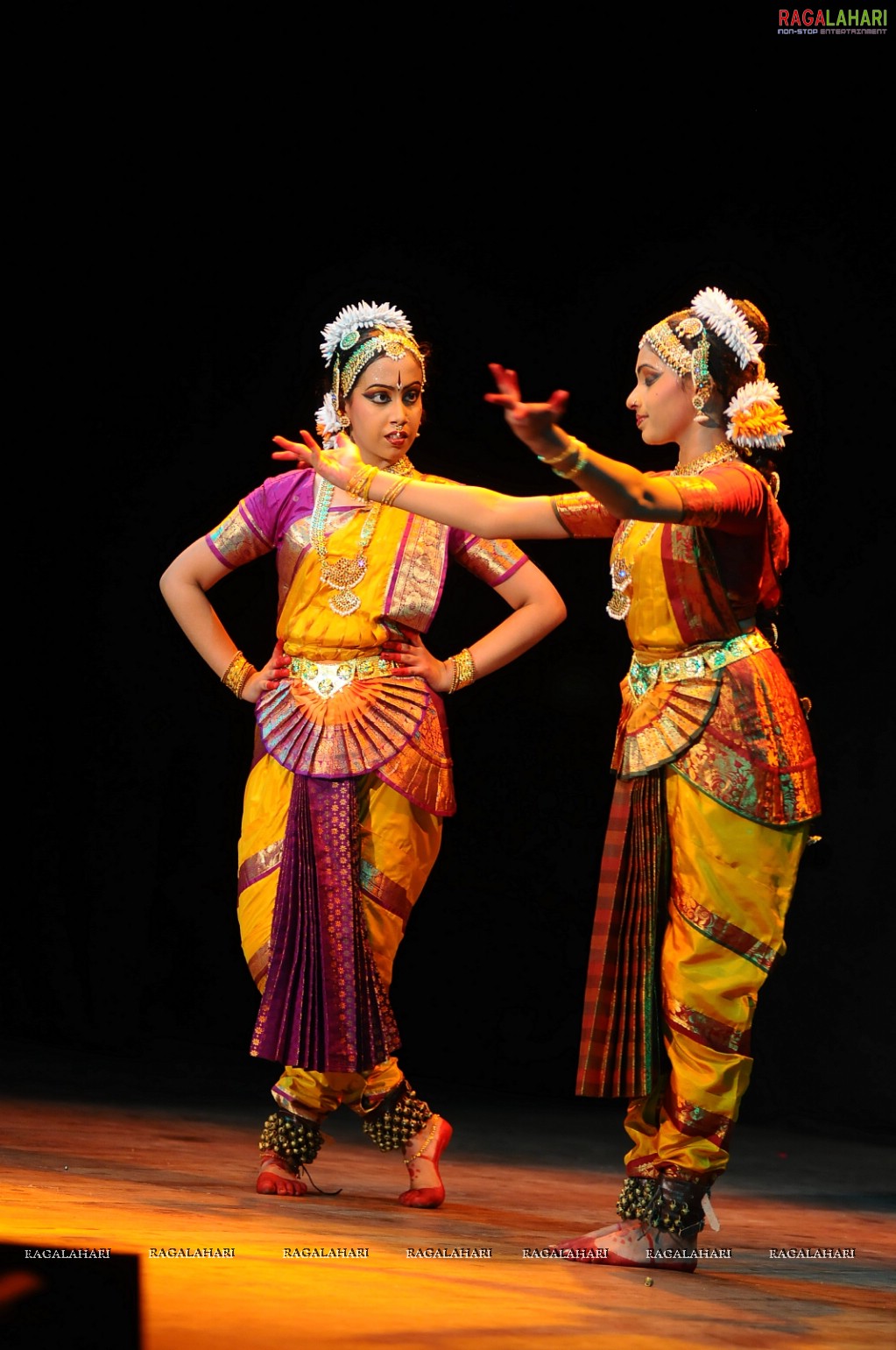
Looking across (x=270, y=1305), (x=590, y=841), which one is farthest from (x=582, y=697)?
(x=270, y=1305)

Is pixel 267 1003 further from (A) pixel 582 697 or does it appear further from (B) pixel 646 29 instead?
(B) pixel 646 29

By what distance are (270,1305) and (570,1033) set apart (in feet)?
9.45

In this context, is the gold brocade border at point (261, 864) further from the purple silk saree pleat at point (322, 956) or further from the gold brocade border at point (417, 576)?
the gold brocade border at point (417, 576)

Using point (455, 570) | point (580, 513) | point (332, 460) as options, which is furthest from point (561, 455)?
point (455, 570)

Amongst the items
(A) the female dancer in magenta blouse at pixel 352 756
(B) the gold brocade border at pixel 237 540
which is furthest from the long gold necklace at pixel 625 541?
(B) the gold brocade border at pixel 237 540

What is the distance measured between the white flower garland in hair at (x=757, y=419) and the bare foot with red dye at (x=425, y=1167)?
145 cm

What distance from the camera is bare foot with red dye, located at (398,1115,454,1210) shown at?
3.35 meters

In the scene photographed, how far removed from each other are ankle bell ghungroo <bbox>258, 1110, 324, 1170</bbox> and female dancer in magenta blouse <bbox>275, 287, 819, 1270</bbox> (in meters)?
0.78

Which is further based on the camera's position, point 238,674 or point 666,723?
point 238,674

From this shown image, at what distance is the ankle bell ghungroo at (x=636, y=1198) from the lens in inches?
108

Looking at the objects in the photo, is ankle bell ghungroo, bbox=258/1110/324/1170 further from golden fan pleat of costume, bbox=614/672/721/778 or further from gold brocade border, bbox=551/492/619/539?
gold brocade border, bbox=551/492/619/539

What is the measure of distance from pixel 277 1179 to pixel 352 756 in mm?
785

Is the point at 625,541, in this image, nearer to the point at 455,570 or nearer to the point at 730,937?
the point at 730,937

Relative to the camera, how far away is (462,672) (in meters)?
3.61
